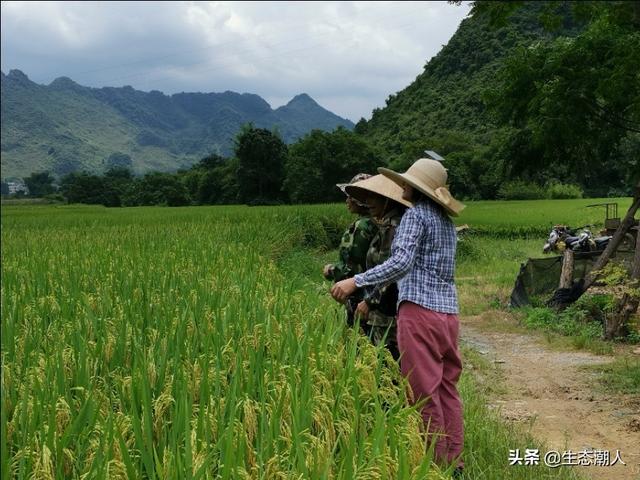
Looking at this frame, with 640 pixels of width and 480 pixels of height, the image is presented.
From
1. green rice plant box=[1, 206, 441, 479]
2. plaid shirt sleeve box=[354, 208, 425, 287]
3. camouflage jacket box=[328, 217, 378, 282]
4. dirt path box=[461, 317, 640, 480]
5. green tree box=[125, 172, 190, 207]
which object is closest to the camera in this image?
green rice plant box=[1, 206, 441, 479]

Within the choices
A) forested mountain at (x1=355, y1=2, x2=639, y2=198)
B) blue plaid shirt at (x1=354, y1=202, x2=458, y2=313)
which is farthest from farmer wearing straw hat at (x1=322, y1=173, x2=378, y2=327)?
forested mountain at (x1=355, y1=2, x2=639, y2=198)

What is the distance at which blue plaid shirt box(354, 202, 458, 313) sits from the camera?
2.64 meters

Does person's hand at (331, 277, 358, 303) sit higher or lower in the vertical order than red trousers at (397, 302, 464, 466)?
higher

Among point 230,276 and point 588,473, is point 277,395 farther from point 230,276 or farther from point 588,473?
point 230,276

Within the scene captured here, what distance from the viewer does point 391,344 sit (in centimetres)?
305

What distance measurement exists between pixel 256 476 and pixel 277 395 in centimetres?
42

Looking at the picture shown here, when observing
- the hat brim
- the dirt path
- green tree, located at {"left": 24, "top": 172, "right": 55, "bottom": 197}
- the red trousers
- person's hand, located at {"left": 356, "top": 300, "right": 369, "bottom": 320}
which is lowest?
the dirt path

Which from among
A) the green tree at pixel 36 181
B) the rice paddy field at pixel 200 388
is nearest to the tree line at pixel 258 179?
the green tree at pixel 36 181

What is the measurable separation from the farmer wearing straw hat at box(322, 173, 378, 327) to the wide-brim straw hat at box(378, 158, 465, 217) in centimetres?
35

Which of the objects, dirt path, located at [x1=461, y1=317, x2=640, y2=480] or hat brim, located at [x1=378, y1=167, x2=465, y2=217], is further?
dirt path, located at [x1=461, y1=317, x2=640, y2=480]

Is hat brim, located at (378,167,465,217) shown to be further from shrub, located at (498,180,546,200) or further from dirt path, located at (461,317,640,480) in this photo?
shrub, located at (498,180,546,200)

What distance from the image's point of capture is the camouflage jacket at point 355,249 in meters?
3.07

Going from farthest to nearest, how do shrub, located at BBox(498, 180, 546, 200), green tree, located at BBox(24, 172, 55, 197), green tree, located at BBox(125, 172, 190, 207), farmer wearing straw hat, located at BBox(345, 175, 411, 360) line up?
green tree, located at BBox(125, 172, 190, 207) → shrub, located at BBox(498, 180, 546, 200) → green tree, located at BBox(24, 172, 55, 197) → farmer wearing straw hat, located at BBox(345, 175, 411, 360)

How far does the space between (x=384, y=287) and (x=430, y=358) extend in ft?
1.36
